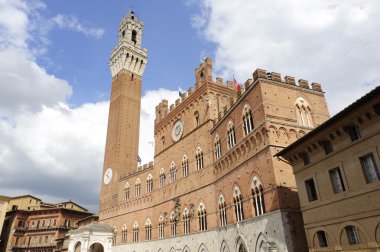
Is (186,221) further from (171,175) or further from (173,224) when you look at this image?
(171,175)

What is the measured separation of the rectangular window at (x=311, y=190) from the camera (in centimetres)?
1401

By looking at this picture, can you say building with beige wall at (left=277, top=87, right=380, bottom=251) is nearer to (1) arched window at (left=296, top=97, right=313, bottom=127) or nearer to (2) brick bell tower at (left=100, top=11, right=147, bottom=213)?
(1) arched window at (left=296, top=97, right=313, bottom=127)

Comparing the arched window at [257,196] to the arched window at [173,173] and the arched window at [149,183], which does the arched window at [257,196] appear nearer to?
the arched window at [173,173]

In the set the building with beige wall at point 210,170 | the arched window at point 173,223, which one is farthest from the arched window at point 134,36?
the arched window at point 173,223

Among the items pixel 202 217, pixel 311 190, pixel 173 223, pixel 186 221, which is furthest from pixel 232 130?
pixel 173 223

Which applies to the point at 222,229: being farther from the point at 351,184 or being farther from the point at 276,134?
the point at 351,184

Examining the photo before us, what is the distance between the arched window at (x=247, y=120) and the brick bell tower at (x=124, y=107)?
24771 millimetres

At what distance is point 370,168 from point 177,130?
21.9 metres

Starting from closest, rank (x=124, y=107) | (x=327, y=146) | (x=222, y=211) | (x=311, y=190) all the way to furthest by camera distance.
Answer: (x=327, y=146) → (x=311, y=190) → (x=222, y=211) → (x=124, y=107)

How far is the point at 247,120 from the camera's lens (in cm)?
1972

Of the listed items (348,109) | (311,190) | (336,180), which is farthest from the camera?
(311,190)

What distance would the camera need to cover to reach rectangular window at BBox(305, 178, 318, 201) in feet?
46.0

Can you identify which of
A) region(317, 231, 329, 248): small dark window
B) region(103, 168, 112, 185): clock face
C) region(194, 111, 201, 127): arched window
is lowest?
region(317, 231, 329, 248): small dark window

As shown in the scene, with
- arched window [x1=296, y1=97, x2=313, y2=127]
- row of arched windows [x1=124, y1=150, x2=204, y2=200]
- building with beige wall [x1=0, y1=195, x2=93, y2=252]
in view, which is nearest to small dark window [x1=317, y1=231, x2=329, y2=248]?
arched window [x1=296, y1=97, x2=313, y2=127]
